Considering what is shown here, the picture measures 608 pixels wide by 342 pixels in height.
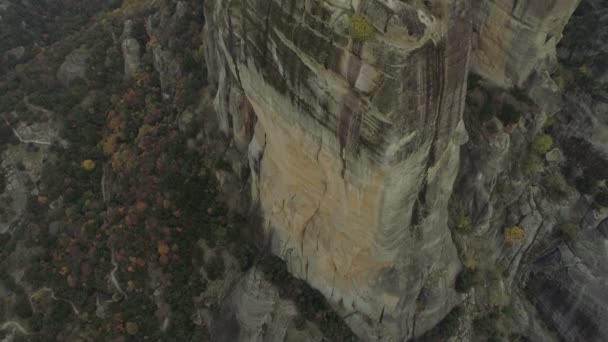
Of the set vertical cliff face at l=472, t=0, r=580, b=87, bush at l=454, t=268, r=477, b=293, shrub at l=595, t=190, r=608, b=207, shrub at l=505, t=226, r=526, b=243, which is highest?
vertical cliff face at l=472, t=0, r=580, b=87

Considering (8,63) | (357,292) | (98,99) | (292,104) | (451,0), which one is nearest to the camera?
(451,0)

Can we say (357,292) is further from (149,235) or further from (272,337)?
(149,235)

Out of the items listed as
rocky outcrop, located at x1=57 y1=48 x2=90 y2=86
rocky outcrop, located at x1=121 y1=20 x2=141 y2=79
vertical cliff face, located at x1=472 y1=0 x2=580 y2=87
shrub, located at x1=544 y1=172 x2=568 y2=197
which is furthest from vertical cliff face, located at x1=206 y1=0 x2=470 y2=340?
rocky outcrop, located at x1=57 y1=48 x2=90 y2=86

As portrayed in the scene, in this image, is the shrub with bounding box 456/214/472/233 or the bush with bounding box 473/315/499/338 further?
the bush with bounding box 473/315/499/338

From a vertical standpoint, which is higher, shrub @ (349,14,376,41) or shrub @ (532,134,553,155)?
shrub @ (349,14,376,41)

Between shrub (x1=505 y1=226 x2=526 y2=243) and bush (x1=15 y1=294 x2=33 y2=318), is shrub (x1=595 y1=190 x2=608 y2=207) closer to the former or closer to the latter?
shrub (x1=505 y1=226 x2=526 y2=243)

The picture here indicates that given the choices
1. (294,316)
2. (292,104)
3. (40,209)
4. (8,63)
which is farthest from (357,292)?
(8,63)
